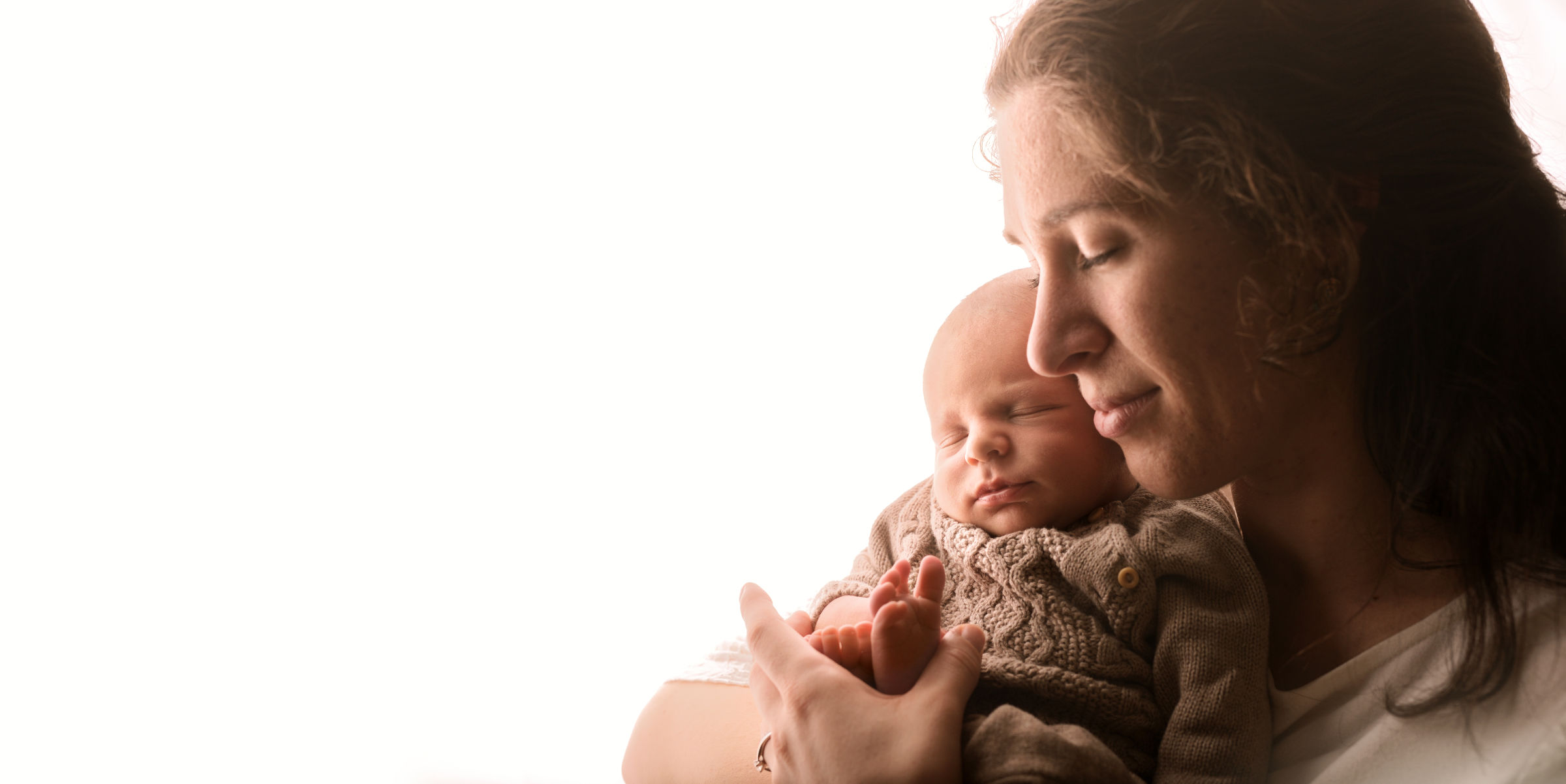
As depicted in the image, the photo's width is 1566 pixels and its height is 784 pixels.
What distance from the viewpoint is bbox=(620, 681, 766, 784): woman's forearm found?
4.25ft

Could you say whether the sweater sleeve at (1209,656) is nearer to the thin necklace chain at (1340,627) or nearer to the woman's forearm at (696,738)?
the thin necklace chain at (1340,627)

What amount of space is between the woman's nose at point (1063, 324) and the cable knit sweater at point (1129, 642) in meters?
0.23

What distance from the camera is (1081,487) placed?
4.33ft

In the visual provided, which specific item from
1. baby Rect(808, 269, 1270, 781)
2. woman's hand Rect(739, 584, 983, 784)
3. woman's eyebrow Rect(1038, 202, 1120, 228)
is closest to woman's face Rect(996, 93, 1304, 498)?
woman's eyebrow Rect(1038, 202, 1120, 228)

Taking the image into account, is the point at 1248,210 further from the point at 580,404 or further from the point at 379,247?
the point at 379,247

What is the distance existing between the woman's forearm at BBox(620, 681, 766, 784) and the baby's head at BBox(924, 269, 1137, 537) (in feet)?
1.32

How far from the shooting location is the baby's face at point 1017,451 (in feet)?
4.28

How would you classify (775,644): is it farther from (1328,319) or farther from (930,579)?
(1328,319)

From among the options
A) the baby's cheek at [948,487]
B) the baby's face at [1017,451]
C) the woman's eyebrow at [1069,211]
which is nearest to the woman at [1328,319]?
the woman's eyebrow at [1069,211]

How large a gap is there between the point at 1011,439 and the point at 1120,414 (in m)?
0.16

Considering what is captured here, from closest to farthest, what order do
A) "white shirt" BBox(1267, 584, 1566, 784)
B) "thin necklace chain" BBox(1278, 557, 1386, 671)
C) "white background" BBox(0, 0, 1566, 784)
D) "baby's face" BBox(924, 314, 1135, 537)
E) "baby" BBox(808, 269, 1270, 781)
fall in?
"white shirt" BBox(1267, 584, 1566, 784), "baby" BBox(808, 269, 1270, 781), "thin necklace chain" BBox(1278, 557, 1386, 671), "baby's face" BBox(924, 314, 1135, 537), "white background" BBox(0, 0, 1566, 784)

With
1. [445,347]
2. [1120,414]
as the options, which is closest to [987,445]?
[1120,414]

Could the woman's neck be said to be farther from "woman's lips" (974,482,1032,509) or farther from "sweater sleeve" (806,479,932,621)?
"sweater sleeve" (806,479,932,621)

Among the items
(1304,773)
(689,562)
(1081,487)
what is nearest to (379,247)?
(689,562)
